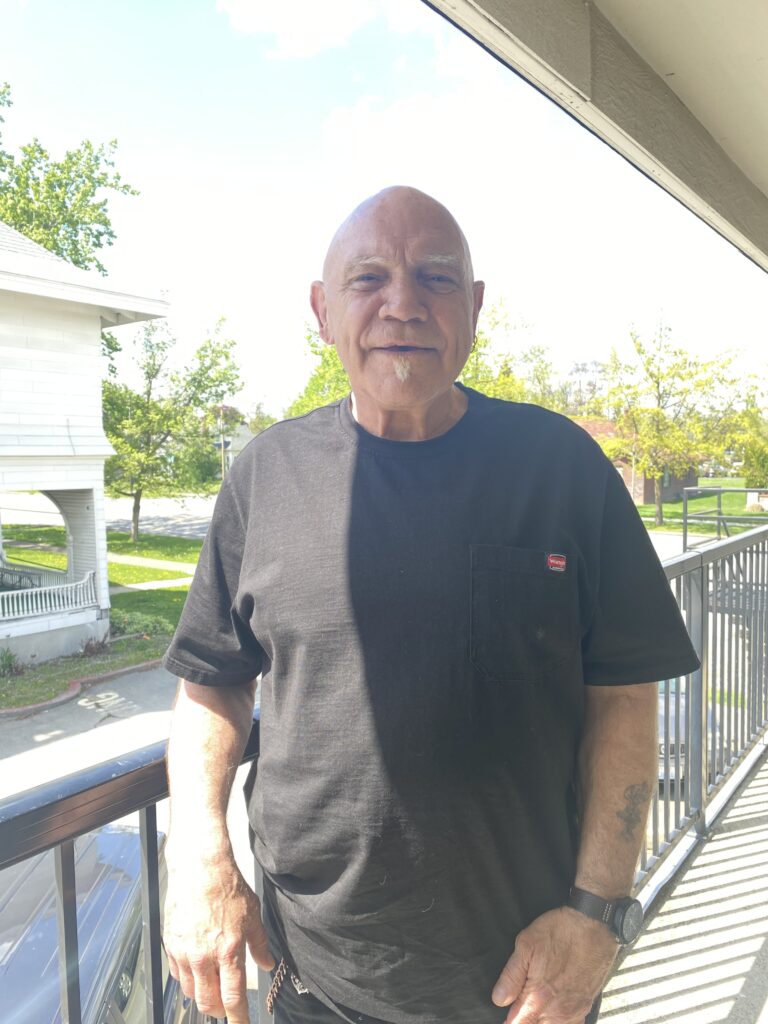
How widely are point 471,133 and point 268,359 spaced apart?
1662 centimetres

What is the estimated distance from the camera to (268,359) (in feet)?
63.8

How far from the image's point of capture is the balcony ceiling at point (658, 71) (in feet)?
4.32

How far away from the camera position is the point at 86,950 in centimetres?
121

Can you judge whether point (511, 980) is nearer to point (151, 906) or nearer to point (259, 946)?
point (259, 946)

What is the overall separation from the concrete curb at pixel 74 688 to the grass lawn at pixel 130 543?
18.6ft

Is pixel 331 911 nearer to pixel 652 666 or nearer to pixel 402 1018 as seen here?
pixel 402 1018

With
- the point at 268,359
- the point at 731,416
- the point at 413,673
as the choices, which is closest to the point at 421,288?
the point at 413,673

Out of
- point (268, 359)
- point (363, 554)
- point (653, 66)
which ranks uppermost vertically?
point (268, 359)

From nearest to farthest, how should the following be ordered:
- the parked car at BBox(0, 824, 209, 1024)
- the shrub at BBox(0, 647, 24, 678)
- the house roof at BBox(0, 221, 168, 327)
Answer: the parked car at BBox(0, 824, 209, 1024), the house roof at BBox(0, 221, 168, 327), the shrub at BBox(0, 647, 24, 678)

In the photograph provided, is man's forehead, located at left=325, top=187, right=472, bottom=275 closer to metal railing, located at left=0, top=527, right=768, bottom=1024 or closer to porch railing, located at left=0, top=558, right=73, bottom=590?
metal railing, located at left=0, top=527, right=768, bottom=1024

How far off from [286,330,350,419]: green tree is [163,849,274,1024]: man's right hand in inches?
267

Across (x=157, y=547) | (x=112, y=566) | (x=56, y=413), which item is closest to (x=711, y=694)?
(x=56, y=413)

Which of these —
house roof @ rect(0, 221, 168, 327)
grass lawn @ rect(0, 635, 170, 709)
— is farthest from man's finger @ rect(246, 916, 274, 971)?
grass lawn @ rect(0, 635, 170, 709)

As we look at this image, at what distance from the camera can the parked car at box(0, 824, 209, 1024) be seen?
1.10 meters
